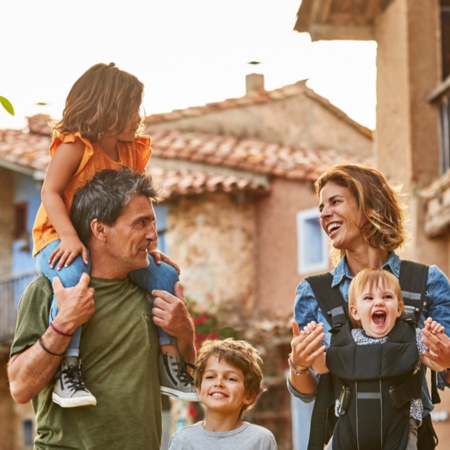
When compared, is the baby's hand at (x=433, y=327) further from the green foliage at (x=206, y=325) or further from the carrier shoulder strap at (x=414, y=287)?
the green foliage at (x=206, y=325)

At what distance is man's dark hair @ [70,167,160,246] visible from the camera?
18.2ft

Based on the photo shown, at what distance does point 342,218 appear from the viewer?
5.53m

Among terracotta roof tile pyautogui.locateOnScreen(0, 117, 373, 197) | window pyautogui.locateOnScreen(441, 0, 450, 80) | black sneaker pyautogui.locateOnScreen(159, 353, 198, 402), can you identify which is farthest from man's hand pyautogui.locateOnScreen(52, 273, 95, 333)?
terracotta roof tile pyautogui.locateOnScreen(0, 117, 373, 197)

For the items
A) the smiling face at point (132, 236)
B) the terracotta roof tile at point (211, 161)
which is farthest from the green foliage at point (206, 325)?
the smiling face at point (132, 236)

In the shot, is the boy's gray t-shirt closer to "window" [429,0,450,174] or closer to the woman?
the woman

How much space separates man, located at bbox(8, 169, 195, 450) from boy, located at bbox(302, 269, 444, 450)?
0.67 m

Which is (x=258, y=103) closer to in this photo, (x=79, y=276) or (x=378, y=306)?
(x=79, y=276)

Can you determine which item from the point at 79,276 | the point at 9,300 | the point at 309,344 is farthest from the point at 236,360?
the point at 9,300

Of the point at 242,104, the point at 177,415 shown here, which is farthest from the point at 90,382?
the point at 242,104

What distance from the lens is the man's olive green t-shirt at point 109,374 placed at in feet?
17.9

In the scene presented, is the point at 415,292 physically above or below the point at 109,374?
above

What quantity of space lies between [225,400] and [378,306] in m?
0.85

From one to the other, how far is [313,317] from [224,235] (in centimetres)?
1999

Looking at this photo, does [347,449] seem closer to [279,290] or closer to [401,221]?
[401,221]
